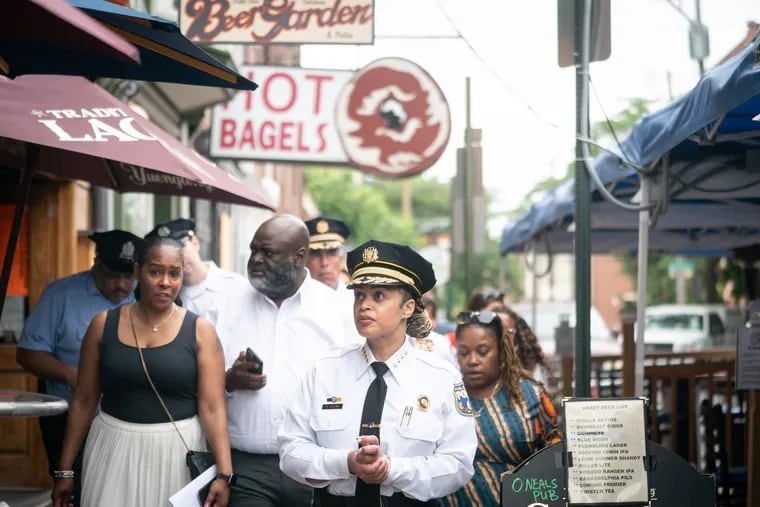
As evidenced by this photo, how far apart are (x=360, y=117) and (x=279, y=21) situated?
290 centimetres

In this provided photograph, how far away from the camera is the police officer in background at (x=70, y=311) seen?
6.79 metres

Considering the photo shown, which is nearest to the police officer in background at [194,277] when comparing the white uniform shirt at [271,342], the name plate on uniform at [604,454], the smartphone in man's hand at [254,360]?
the white uniform shirt at [271,342]

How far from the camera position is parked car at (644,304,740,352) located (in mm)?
27062

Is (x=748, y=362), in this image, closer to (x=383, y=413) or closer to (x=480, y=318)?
(x=480, y=318)

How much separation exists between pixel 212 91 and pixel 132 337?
9.02m

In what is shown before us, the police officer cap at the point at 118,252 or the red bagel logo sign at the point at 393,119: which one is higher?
the red bagel logo sign at the point at 393,119

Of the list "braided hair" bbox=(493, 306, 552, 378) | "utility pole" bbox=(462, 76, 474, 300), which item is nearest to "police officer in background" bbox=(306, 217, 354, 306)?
"braided hair" bbox=(493, 306, 552, 378)

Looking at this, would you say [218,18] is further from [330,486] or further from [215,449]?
[330,486]

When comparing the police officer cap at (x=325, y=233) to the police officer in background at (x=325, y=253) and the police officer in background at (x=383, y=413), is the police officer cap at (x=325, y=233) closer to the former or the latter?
the police officer in background at (x=325, y=253)

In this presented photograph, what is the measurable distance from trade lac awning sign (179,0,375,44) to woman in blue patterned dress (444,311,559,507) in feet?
9.36

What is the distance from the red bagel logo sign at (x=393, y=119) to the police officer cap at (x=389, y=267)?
578 centimetres

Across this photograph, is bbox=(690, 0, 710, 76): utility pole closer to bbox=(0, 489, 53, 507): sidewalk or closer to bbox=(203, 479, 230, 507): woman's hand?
bbox=(203, 479, 230, 507): woman's hand

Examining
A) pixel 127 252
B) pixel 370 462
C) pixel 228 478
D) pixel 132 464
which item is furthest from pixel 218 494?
pixel 127 252

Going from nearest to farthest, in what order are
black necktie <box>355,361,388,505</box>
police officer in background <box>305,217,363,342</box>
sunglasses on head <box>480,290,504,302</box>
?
black necktie <box>355,361,388,505</box> → police officer in background <box>305,217,363,342</box> → sunglasses on head <box>480,290,504,302</box>
